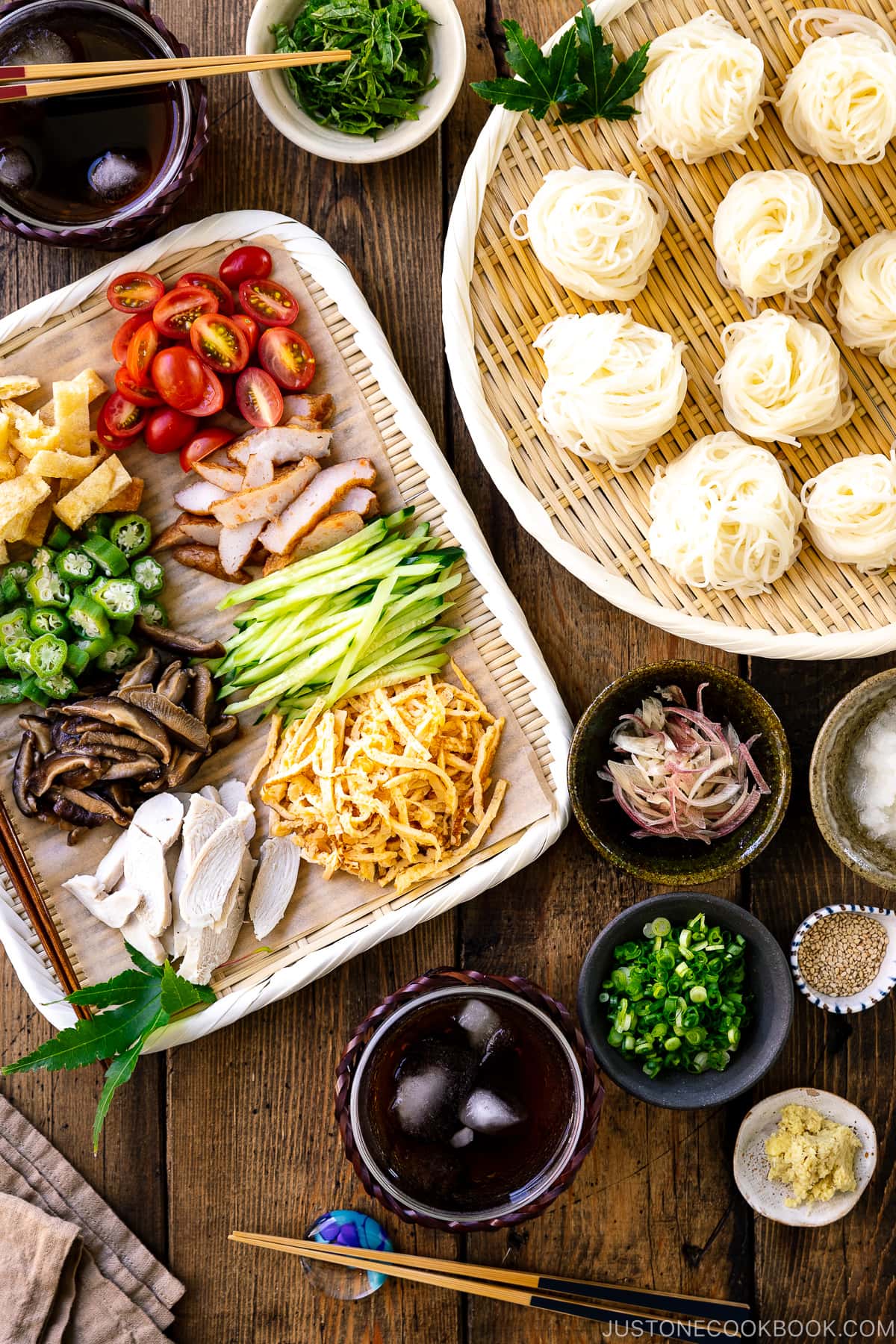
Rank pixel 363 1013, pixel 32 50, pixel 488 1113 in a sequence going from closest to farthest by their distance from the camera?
pixel 488 1113, pixel 32 50, pixel 363 1013

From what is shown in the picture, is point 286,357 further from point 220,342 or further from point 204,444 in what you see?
point 204,444

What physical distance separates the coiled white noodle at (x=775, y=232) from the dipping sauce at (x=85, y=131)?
1326mm

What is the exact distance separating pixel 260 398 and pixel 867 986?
2173mm

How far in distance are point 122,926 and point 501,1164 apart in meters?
1.11

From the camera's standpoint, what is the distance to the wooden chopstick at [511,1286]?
8.35ft

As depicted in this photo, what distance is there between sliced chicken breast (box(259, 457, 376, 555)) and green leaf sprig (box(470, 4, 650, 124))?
0.90 metres

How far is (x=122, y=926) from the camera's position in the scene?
8.39ft

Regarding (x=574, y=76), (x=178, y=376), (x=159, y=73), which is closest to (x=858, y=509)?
(x=574, y=76)

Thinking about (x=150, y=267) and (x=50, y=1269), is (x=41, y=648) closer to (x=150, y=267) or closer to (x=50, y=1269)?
(x=150, y=267)

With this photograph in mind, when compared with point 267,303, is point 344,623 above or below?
below

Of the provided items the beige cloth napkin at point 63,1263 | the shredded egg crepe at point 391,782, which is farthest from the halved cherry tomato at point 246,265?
the beige cloth napkin at point 63,1263

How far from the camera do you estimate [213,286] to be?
99.3 inches

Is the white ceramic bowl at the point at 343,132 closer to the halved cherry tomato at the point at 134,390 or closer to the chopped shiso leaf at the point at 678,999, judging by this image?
the halved cherry tomato at the point at 134,390

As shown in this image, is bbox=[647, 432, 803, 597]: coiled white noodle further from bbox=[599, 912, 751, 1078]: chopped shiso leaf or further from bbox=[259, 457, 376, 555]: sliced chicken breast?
bbox=[599, 912, 751, 1078]: chopped shiso leaf
